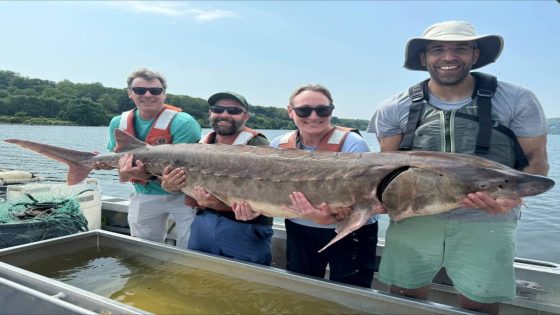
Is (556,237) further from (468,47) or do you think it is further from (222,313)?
(222,313)

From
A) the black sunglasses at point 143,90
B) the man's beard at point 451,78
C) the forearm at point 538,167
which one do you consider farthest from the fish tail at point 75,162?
the forearm at point 538,167

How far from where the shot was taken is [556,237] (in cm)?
1252

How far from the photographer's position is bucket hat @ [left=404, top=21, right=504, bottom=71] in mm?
3334

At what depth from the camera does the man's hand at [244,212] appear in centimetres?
388

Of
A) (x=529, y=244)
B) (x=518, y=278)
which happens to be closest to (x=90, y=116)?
(x=529, y=244)

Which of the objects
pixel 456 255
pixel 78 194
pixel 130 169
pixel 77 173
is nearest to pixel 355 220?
pixel 456 255

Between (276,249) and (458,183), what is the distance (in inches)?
117

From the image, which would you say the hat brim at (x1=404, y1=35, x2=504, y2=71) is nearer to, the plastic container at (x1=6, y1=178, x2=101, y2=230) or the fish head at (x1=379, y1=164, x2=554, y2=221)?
the fish head at (x1=379, y1=164, x2=554, y2=221)

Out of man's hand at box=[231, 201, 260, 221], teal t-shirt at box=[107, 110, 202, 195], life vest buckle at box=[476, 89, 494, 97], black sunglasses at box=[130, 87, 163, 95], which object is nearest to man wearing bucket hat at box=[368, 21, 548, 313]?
life vest buckle at box=[476, 89, 494, 97]

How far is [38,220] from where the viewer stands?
476cm

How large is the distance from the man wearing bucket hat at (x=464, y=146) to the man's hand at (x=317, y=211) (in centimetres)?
43

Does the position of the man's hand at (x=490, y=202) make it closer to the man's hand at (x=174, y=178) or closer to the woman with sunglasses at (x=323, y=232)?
the woman with sunglasses at (x=323, y=232)

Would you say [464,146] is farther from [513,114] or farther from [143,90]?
[143,90]

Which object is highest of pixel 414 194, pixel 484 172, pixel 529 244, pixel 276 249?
pixel 484 172
